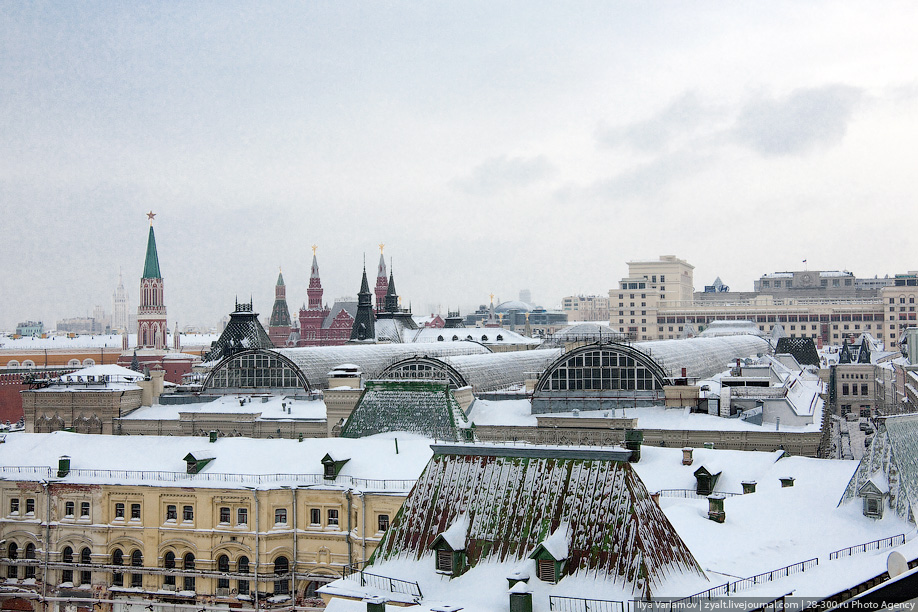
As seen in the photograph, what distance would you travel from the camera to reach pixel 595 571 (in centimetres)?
2706

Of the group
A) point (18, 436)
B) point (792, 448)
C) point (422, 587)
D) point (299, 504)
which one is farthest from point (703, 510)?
point (18, 436)

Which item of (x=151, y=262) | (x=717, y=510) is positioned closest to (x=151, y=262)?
(x=151, y=262)

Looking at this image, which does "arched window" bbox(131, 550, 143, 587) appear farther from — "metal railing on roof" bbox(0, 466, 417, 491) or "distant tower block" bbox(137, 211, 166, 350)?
"distant tower block" bbox(137, 211, 166, 350)

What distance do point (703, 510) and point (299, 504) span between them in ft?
67.5

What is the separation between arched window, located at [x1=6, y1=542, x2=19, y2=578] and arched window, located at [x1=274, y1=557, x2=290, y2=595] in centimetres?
1449

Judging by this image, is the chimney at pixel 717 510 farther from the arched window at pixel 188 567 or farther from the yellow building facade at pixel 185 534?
the arched window at pixel 188 567

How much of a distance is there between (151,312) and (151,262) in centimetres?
1047

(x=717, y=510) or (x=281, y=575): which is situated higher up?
(x=717, y=510)

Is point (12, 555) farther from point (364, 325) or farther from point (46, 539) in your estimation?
point (364, 325)

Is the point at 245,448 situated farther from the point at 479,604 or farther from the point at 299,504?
the point at 479,604

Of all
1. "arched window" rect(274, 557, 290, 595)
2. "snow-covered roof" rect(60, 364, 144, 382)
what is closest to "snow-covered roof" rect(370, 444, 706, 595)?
"arched window" rect(274, 557, 290, 595)

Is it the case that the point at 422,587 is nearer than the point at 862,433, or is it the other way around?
the point at 422,587

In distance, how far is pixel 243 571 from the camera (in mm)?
48656

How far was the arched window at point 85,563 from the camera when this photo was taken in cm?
4997
